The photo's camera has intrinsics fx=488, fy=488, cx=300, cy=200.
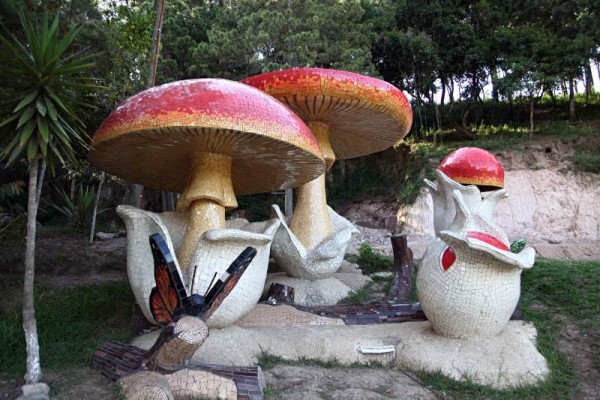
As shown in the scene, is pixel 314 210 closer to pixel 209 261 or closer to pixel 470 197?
pixel 470 197

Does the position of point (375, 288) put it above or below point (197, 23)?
below

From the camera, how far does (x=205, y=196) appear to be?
241 inches

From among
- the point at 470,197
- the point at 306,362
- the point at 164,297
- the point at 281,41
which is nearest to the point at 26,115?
the point at 164,297

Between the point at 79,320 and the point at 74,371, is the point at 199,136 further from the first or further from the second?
the point at 79,320

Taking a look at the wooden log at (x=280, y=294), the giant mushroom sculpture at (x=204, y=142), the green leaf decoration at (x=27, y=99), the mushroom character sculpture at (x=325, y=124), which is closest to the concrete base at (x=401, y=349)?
the wooden log at (x=280, y=294)

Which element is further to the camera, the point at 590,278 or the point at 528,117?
the point at 528,117

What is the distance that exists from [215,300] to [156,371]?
87 centimetres

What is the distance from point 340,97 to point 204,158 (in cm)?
229

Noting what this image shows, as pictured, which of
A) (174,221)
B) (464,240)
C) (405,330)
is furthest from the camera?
(174,221)

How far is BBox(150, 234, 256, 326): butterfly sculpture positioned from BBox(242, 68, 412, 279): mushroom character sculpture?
11.1ft

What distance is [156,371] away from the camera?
4.43m

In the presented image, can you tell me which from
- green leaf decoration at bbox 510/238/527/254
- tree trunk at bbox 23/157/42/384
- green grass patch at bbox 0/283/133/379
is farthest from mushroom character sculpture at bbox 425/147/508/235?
tree trunk at bbox 23/157/42/384

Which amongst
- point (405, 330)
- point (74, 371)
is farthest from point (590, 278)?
point (74, 371)

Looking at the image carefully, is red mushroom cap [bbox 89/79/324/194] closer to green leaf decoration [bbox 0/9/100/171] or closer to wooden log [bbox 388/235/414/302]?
green leaf decoration [bbox 0/9/100/171]
